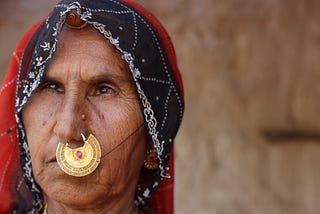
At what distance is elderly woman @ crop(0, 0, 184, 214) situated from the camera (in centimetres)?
344

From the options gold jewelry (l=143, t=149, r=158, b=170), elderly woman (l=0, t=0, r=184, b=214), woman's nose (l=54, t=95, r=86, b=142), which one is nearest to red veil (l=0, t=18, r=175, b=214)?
elderly woman (l=0, t=0, r=184, b=214)

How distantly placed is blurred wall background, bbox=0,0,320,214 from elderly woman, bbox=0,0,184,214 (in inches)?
88.8

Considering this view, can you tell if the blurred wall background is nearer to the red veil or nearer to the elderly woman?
the red veil

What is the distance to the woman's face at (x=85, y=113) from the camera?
135 inches

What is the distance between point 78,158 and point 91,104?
0.20 m

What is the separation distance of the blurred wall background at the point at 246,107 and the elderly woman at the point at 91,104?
2255mm

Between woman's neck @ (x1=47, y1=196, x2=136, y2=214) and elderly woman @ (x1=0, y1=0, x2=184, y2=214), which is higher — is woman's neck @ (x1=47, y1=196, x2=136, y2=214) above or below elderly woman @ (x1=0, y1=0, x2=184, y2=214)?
below

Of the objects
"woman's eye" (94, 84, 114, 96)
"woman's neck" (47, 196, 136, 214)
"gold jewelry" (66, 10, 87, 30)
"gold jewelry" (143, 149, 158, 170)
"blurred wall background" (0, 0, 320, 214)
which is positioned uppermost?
"gold jewelry" (66, 10, 87, 30)

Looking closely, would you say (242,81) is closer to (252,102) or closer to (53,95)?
(252,102)

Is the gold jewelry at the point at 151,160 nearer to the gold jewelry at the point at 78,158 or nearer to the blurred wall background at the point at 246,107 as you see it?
the gold jewelry at the point at 78,158

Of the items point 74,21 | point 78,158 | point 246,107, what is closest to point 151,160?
point 78,158

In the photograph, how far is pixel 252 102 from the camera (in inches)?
236

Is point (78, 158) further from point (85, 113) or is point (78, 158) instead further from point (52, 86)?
point (52, 86)

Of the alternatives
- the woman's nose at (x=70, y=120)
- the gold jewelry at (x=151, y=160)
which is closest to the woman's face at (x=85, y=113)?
the woman's nose at (x=70, y=120)
